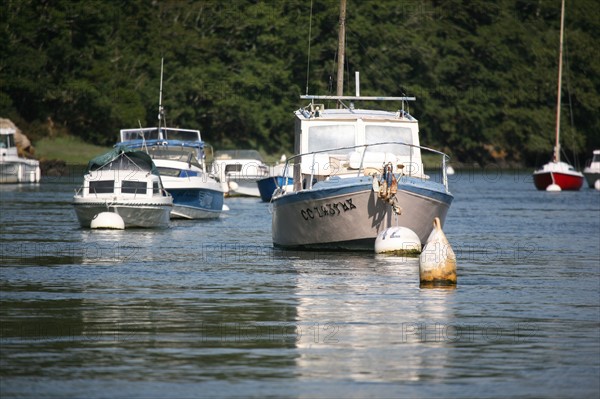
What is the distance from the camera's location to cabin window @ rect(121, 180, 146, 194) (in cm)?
3641

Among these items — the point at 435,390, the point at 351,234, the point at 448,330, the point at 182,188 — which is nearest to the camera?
the point at 435,390

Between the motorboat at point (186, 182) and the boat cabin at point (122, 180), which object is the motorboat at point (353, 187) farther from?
the motorboat at point (186, 182)

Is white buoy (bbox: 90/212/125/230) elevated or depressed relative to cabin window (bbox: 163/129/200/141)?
depressed

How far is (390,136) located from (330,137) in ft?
→ 4.22

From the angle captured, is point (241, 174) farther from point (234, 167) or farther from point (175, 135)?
point (175, 135)

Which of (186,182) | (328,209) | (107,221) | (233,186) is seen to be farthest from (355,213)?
(233,186)

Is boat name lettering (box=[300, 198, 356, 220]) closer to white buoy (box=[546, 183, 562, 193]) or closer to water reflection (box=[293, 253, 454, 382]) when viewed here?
water reflection (box=[293, 253, 454, 382])

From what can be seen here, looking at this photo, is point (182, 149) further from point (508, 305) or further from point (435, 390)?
point (435, 390)

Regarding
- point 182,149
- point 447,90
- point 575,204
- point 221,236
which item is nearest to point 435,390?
point 221,236

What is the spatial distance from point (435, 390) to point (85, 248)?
17.2 m

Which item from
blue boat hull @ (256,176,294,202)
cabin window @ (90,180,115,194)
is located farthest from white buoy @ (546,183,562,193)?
cabin window @ (90,180,115,194)

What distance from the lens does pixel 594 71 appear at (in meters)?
111

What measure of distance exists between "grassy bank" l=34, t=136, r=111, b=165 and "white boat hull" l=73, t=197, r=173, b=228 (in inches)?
1984

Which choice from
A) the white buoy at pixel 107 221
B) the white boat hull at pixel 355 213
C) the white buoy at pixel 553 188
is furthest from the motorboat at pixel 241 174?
the white boat hull at pixel 355 213
